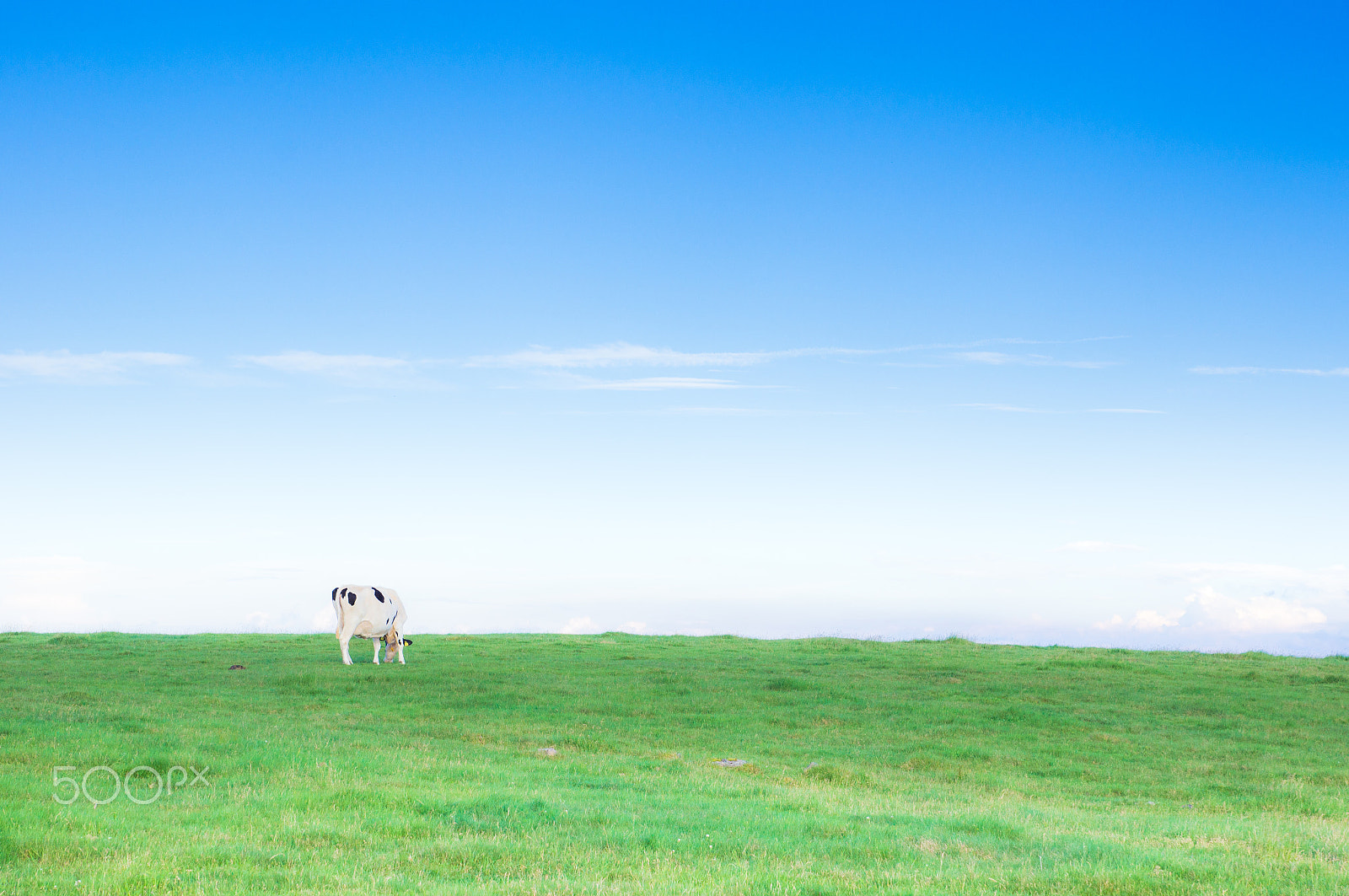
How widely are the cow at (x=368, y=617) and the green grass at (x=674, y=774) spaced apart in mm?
1096

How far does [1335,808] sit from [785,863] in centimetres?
1180

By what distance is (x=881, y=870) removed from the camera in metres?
11.3

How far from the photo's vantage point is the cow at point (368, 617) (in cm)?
3612

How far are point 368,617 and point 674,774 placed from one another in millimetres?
20851

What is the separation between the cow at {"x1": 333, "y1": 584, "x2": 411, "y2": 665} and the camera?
36.1 m

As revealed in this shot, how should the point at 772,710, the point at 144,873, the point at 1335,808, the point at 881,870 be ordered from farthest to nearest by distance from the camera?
the point at 772,710 < the point at 1335,808 < the point at 881,870 < the point at 144,873

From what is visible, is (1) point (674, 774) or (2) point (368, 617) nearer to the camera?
(1) point (674, 774)

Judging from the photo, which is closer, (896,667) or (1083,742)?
(1083,742)

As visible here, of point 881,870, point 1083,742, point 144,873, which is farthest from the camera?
point 1083,742

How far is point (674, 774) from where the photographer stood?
60.1 feet

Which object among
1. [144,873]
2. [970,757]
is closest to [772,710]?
[970,757]

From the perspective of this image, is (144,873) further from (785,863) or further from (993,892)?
(993,892)

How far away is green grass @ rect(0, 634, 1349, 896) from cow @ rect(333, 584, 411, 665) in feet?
3.60

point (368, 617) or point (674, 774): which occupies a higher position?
point (368, 617)
